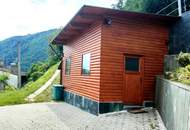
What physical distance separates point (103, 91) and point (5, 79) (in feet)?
109

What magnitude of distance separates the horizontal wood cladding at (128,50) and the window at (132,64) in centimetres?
24

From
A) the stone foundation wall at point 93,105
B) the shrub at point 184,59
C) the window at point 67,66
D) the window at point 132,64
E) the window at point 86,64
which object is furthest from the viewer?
the window at point 67,66

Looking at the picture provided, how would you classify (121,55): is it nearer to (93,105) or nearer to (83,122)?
(93,105)

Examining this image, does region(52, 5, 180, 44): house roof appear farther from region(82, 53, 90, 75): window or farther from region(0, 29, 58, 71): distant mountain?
region(0, 29, 58, 71): distant mountain

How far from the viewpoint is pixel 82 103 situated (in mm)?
14664

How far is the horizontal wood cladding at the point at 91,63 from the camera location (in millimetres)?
12523

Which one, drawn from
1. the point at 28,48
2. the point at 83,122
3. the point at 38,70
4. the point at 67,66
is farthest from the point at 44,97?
the point at 28,48

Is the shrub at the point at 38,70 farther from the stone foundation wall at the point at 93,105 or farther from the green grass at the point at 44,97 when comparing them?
the stone foundation wall at the point at 93,105

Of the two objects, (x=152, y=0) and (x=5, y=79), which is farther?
(x=5, y=79)

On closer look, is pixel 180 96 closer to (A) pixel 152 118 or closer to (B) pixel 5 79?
(A) pixel 152 118

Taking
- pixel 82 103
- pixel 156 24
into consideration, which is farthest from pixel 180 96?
pixel 82 103

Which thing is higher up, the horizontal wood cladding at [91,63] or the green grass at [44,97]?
the horizontal wood cladding at [91,63]

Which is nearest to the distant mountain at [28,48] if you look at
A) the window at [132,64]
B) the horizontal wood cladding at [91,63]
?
the horizontal wood cladding at [91,63]

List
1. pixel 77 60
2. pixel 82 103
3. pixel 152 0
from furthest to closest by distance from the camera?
pixel 152 0
pixel 77 60
pixel 82 103
